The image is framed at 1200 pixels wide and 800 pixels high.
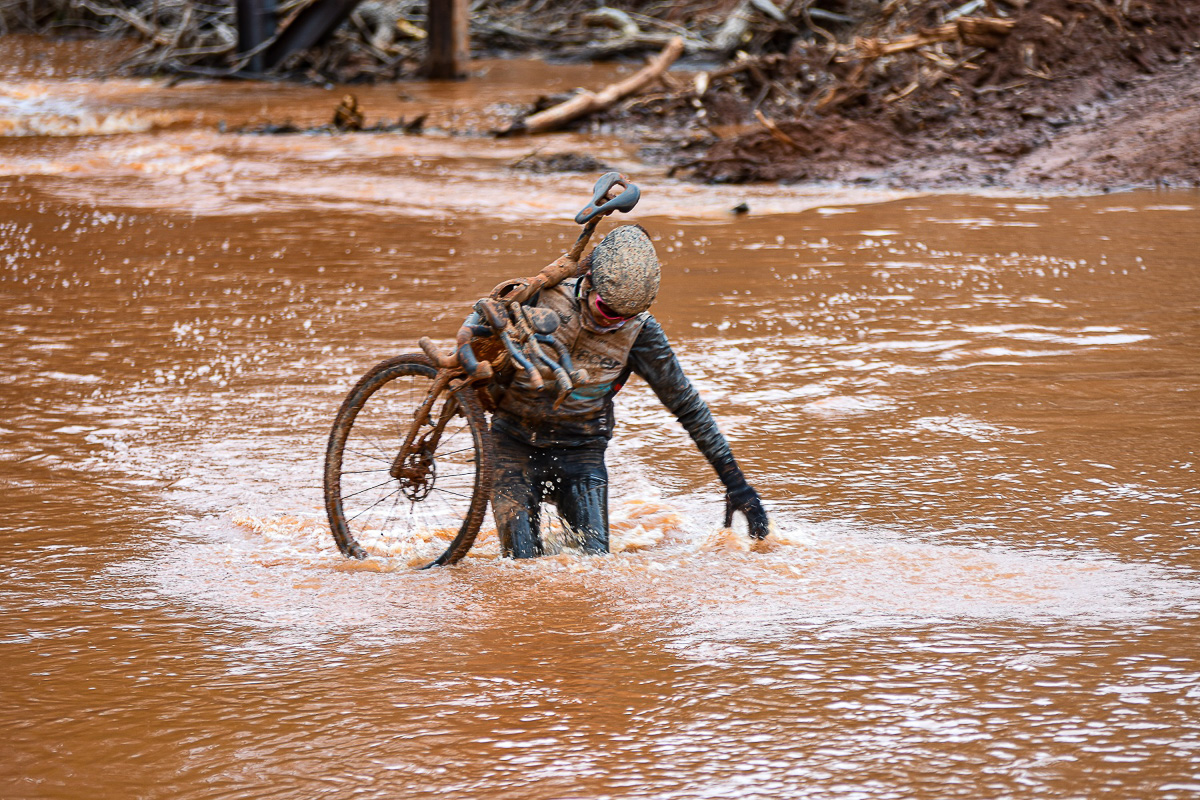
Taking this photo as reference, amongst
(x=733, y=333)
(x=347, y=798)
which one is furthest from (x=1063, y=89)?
(x=347, y=798)

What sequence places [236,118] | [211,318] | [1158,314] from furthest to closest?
[236,118] → [211,318] → [1158,314]

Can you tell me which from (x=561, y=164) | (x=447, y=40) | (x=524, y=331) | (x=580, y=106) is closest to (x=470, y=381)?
(x=524, y=331)

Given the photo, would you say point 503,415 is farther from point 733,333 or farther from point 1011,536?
point 733,333

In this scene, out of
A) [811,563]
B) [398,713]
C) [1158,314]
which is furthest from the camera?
[1158,314]

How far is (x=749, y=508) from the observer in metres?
4.18

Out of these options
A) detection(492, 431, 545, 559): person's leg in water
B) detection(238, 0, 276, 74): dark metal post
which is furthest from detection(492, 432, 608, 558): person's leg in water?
detection(238, 0, 276, 74): dark metal post

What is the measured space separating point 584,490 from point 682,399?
1.60ft

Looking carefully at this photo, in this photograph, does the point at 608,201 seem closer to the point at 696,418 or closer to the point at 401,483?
the point at 696,418

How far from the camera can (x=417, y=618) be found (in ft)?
12.1

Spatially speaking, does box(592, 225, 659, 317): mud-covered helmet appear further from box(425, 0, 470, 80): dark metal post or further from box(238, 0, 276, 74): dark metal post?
box(238, 0, 276, 74): dark metal post

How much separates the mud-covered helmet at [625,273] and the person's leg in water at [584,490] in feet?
2.10

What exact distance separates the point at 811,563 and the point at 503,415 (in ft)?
3.82

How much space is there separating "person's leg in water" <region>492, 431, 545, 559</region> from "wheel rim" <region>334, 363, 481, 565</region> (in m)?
0.12

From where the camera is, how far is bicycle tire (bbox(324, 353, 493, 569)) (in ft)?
12.7
